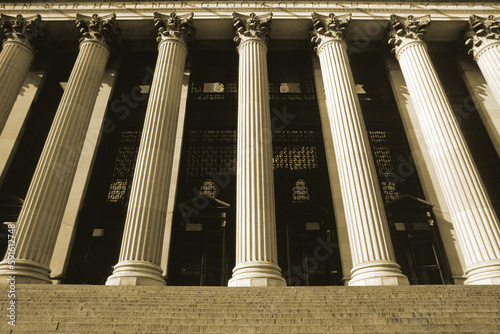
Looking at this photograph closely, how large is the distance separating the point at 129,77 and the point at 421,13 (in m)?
19.2

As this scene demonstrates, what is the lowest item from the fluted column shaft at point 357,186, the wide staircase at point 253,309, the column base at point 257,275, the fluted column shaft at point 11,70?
the wide staircase at point 253,309

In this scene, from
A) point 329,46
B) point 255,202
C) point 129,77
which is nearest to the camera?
point 255,202

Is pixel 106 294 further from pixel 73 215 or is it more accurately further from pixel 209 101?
pixel 209 101

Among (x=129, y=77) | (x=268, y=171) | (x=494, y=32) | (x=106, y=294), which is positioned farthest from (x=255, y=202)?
(x=494, y=32)

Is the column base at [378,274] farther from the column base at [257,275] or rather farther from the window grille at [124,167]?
the window grille at [124,167]

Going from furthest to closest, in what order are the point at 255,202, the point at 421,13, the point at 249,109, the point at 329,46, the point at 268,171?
the point at 421,13 < the point at 329,46 < the point at 249,109 < the point at 268,171 < the point at 255,202

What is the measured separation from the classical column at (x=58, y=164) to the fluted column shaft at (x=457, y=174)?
56.5ft

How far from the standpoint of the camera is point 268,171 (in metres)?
15.7

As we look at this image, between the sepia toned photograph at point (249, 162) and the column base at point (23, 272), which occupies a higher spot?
the sepia toned photograph at point (249, 162)

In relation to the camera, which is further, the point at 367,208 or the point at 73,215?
the point at 73,215

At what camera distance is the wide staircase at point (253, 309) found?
873 cm

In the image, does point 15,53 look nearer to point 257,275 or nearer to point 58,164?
point 58,164

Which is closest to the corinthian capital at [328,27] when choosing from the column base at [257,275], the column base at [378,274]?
the column base at [378,274]

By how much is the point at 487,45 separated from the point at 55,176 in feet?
79.3
